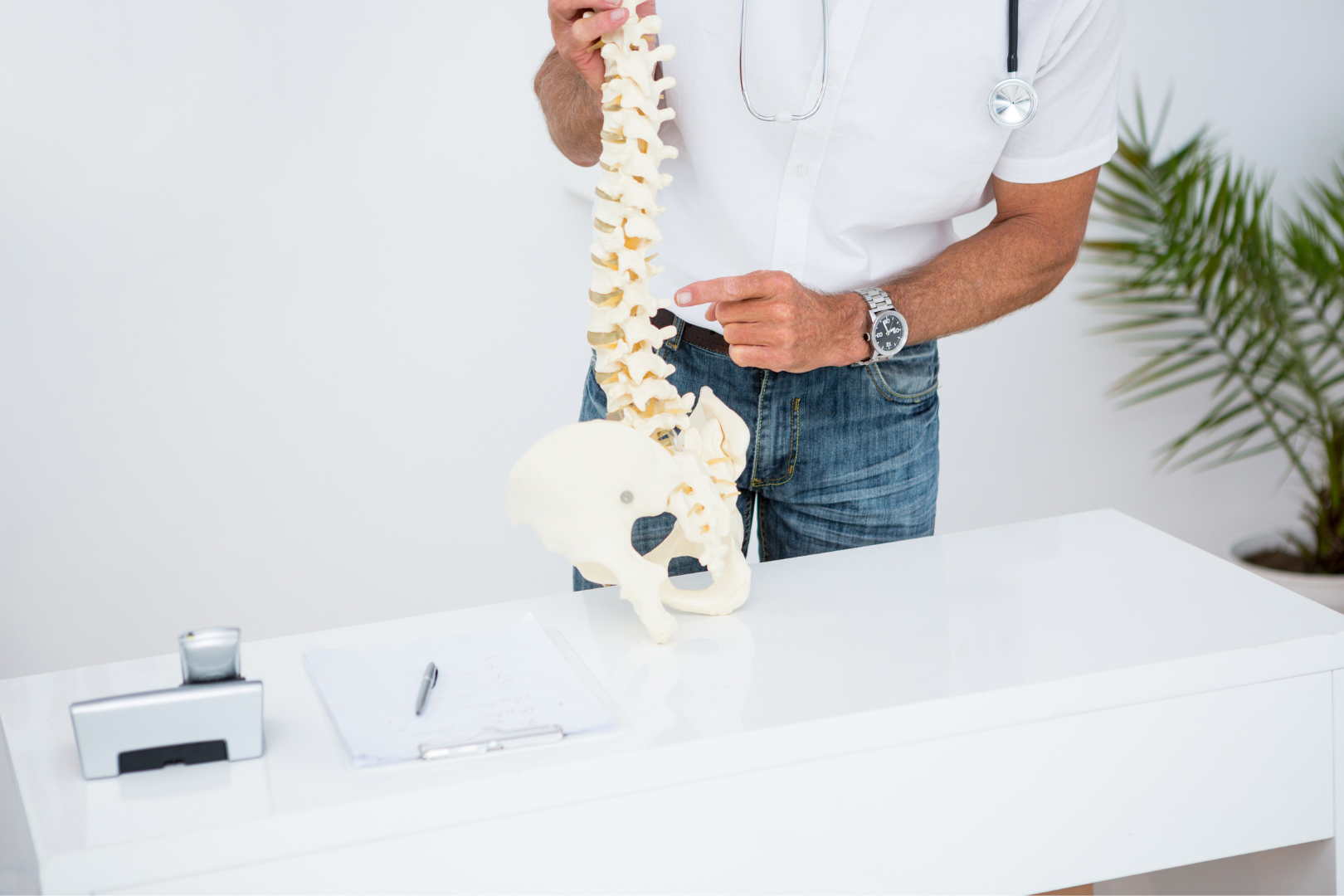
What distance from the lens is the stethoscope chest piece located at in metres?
1.38

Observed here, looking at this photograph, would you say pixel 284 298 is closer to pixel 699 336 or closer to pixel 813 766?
pixel 699 336

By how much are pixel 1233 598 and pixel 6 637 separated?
2398 mm

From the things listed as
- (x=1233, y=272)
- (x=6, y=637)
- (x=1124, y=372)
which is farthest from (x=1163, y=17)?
(x=6, y=637)

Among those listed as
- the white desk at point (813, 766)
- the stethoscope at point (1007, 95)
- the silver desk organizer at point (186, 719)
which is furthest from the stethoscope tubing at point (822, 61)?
the silver desk organizer at point (186, 719)

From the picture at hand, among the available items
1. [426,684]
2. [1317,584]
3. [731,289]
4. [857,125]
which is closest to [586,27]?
[731,289]

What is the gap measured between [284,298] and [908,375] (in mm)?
1557

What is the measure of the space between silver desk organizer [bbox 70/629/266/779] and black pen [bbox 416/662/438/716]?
0.13m

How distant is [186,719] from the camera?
0.93 meters

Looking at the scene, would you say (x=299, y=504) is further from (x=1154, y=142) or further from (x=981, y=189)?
(x=1154, y=142)

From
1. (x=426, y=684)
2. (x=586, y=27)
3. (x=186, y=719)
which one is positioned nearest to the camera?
(x=186, y=719)

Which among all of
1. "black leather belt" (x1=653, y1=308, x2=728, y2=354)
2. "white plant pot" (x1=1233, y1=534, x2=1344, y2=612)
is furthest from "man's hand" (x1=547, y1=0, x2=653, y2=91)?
"white plant pot" (x1=1233, y1=534, x2=1344, y2=612)

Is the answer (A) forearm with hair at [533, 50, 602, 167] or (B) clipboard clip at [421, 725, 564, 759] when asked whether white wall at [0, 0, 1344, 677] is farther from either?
(B) clipboard clip at [421, 725, 564, 759]

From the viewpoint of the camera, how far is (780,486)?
153 cm

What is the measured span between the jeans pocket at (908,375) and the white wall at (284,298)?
1309 millimetres
